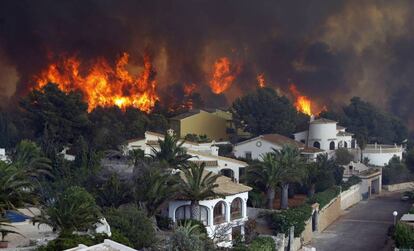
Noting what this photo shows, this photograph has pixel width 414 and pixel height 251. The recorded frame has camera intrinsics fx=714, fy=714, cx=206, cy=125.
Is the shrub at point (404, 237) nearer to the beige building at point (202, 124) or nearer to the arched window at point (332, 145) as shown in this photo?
the beige building at point (202, 124)

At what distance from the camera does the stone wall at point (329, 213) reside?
48250 mm

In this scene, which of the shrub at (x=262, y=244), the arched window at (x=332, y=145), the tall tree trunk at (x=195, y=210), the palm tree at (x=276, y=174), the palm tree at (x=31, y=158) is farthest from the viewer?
the arched window at (x=332, y=145)

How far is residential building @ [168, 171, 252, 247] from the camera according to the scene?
38.4 metres

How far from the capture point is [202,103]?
85.1m

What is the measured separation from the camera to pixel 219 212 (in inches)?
1580

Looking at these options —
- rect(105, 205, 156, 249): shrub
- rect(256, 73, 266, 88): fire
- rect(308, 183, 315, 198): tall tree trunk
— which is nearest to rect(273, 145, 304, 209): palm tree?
rect(308, 183, 315, 198): tall tree trunk

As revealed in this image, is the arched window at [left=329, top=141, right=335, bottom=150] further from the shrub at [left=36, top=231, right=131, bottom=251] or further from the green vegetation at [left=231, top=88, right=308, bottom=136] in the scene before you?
the shrub at [left=36, top=231, right=131, bottom=251]

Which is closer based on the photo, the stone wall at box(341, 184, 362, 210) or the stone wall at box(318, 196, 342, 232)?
the stone wall at box(318, 196, 342, 232)

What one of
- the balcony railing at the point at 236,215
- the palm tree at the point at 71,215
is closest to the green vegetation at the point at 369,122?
the balcony railing at the point at 236,215

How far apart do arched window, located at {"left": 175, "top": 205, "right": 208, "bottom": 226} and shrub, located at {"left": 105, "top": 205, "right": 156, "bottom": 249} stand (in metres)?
6.21

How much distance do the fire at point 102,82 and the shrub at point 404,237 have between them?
45452mm

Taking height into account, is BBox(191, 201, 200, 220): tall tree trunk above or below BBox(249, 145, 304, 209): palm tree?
below

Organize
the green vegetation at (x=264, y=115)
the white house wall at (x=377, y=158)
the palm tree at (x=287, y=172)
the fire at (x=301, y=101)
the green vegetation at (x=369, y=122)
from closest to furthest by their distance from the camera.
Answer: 1. the palm tree at (x=287, y=172)
2. the green vegetation at (x=264, y=115)
3. the white house wall at (x=377, y=158)
4. the green vegetation at (x=369, y=122)
5. the fire at (x=301, y=101)

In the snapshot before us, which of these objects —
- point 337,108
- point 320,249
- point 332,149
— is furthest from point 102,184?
point 337,108
